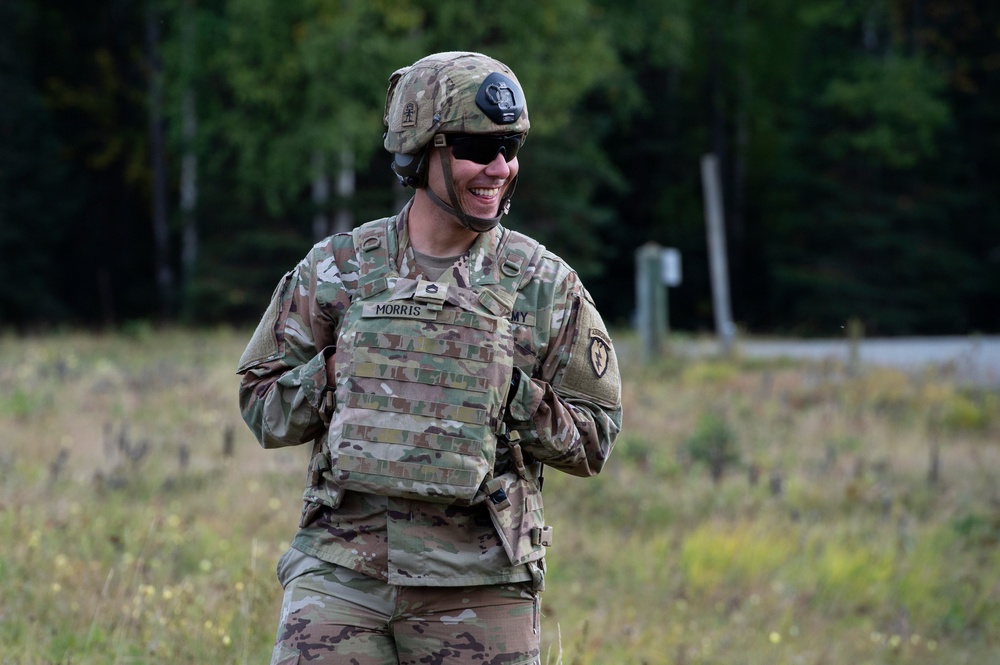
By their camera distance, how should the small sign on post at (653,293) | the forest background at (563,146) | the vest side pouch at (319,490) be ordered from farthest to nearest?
the forest background at (563,146) < the small sign on post at (653,293) < the vest side pouch at (319,490)

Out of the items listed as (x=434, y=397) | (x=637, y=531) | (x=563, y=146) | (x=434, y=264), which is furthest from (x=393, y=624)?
(x=563, y=146)

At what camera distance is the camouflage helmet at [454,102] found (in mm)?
2646

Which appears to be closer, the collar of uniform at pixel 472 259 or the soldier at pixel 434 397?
the soldier at pixel 434 397

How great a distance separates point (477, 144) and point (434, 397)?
592 millimetres

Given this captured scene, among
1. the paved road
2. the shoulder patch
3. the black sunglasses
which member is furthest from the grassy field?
the paved road

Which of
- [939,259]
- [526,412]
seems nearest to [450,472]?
[526,412]

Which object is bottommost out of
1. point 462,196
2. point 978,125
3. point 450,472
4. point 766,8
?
point 450,472

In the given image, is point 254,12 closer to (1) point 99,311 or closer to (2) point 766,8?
(1) point 99,311

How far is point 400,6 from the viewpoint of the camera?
790 inches

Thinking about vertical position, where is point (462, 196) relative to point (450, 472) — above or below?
above

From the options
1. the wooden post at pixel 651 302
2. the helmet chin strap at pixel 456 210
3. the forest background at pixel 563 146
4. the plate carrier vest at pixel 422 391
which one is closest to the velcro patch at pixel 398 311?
the plate carrier vest at pixel 422 391

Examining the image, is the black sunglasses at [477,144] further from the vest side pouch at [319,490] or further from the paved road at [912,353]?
the paved road at [912,353]

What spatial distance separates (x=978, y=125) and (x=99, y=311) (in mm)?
21200

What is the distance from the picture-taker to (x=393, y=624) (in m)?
2.62
